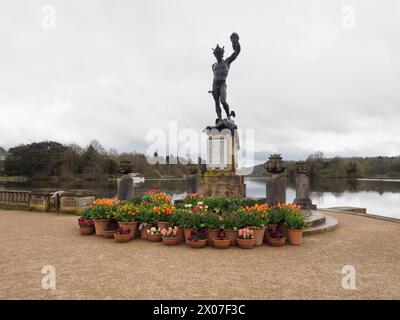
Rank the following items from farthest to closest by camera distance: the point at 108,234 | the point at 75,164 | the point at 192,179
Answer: the point at 75,164, the point at 192,179, the point at 108,234

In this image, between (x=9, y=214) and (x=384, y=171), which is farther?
(x=384, y=171)

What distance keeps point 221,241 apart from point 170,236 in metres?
1.22

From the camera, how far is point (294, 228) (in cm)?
679

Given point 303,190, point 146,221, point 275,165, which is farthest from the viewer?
point 303,190

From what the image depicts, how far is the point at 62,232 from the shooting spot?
317 inches

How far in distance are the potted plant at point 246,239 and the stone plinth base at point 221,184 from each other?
594 cm

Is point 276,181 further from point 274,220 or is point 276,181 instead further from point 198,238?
point 198,238

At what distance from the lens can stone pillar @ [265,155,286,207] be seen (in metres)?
8.88

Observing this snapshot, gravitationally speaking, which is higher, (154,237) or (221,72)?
(221,72)

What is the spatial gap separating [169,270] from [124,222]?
2.80 metres

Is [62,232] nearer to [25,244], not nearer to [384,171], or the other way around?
[25,244]

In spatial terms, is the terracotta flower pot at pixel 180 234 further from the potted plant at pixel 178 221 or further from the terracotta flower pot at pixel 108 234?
the terracotta flower pot at pixel 108 234

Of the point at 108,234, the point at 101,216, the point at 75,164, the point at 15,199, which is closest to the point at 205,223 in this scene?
Result: the point at 108,234
